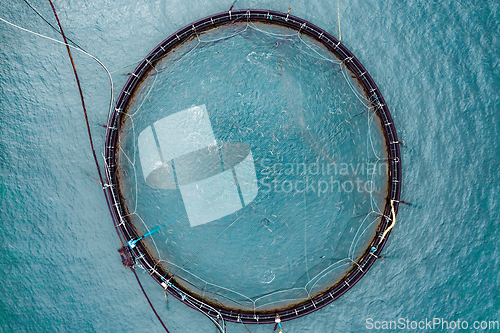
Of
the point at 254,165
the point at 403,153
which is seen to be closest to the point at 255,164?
the point at 254,165

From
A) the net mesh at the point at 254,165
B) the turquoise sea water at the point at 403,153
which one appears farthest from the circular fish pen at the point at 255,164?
the turquoise sea water at the point at 403,153

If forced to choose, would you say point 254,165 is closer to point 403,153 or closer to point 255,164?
point 255,164

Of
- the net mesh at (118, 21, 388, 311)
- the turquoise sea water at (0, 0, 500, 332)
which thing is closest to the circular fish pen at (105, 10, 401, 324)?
the net mesh at (118, 21, 388, 311)

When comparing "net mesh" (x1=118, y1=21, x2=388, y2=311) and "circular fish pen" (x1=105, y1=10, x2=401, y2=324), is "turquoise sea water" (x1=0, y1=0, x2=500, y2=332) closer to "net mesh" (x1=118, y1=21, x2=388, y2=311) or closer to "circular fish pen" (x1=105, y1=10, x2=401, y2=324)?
"circular fish pen" (x1=105, y1=10, x2=401, y2=324)

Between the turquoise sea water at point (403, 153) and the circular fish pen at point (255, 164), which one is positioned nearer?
the circular fish pen at point (255, 164)

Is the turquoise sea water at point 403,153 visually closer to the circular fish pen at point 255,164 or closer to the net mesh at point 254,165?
the circular fish pen at point 255,164
